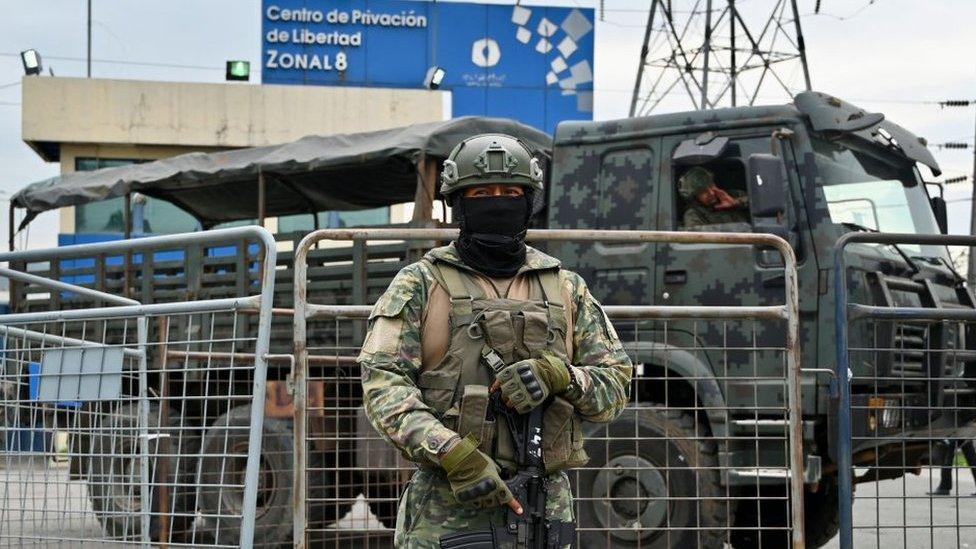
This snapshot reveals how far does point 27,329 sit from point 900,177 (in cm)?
525

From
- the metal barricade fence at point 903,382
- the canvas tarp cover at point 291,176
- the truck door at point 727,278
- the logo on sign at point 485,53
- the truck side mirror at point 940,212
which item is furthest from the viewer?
the logo on sign at point 485,53

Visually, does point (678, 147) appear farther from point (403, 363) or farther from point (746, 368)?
point (403, 363)

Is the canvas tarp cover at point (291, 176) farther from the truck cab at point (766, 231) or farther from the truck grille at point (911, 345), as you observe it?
the truck grille at point (911, 345)

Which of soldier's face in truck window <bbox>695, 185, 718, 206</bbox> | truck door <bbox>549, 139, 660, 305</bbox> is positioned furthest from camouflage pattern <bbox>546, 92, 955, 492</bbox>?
soldier's face in truck window <bbox>695, 185, 718, 206</bbox>

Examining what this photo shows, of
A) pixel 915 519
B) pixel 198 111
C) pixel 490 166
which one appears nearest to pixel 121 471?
pixel 490 166

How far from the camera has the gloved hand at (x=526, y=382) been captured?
326 cm

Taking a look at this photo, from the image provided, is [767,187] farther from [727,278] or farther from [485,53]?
[485,53]

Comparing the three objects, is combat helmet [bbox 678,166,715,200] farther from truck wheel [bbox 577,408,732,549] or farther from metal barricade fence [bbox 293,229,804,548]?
truck wheel [bbox 577,408,732,549]

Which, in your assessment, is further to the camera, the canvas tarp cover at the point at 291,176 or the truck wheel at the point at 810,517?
the canvas tarp cover at the point at 291,176

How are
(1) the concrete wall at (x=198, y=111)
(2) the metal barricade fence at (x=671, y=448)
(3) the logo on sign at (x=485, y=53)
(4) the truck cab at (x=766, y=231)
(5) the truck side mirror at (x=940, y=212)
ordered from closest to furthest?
(2) the metal barricade fence at (x=671, y=448)
(4) the truck cab at (x=766, y=231)
(5) the truck side mirror at (x=940, y=212)
(1) the concrete wall at (x=198, y=111)
(3) the logo on sign at (x=485, y=53)

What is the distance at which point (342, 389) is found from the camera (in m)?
7.74

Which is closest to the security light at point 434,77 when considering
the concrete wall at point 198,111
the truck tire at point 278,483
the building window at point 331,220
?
the concrete wall at point 198,111

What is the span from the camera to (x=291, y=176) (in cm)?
1001

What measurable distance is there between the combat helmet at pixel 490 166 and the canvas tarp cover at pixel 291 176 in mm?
4783
